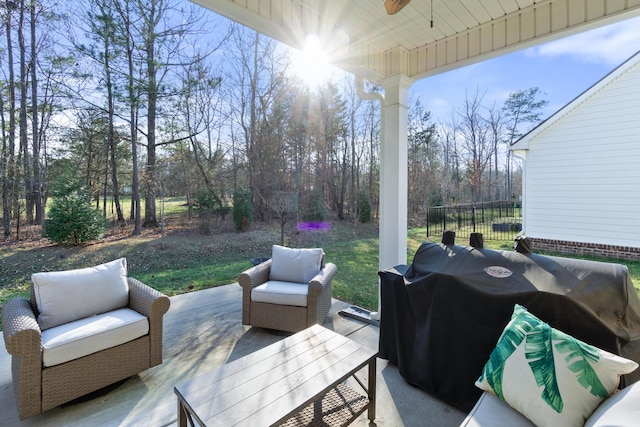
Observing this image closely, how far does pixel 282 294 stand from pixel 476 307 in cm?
179

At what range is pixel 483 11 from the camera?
7.47ft

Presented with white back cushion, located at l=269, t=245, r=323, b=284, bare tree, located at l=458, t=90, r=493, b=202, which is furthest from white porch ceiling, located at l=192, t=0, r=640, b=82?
bare tree, located at l=458, t=90, r=493, b=202

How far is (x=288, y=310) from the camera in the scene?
2.95 m

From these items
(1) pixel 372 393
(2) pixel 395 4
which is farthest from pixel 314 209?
(2) pixel 395 4

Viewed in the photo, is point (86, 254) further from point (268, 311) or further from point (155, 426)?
point (155, 426)

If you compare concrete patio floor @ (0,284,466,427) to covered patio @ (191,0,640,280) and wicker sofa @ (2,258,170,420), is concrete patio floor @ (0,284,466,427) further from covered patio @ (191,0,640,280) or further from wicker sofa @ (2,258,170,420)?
covered patio @ (191,0,640,280)

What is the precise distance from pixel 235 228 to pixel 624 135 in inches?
336

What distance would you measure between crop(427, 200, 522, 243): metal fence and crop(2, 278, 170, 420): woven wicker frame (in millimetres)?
6852

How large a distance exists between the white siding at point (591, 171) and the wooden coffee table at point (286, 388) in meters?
6.34

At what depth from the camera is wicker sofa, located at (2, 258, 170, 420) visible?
1791 mm

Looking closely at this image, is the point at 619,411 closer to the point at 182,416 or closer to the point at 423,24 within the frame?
the point at 182,416

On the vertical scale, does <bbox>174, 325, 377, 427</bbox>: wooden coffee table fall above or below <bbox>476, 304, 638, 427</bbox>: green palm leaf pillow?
below

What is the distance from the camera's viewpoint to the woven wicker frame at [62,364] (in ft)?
5.80

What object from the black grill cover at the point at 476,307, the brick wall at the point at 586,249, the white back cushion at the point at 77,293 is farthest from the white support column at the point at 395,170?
the brick wall at the point at 586,249
